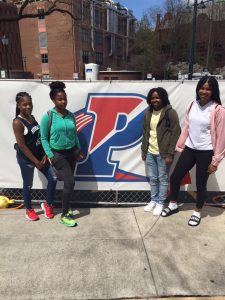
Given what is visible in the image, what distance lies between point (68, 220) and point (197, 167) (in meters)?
1.81

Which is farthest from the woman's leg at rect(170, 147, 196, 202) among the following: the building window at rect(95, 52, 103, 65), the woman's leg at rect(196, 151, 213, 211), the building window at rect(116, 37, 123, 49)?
the building window at rect(116, 37, 123, 49)

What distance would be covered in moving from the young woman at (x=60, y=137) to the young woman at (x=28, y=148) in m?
0.22

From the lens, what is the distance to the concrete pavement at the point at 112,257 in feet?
9.32

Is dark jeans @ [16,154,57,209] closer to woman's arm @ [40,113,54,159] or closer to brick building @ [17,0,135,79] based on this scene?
woman's arm @ [40,113,54,159]

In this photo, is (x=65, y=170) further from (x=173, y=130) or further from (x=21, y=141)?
(x=173, y=130)

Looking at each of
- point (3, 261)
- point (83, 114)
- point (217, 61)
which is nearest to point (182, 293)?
point (3, 261)

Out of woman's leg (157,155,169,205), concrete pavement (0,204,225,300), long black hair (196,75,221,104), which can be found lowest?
concrete pavement (0,204,225,300)

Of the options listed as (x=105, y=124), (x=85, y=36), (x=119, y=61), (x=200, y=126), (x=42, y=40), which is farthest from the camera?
(x=119, y=61)

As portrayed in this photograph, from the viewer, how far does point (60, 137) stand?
12.2 feet

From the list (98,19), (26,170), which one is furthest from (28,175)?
(98,19)

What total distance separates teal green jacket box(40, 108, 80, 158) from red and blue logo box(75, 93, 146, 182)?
619 mm

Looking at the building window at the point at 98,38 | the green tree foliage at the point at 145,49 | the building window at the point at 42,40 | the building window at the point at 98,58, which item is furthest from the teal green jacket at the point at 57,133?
the building window at the point at 98,38

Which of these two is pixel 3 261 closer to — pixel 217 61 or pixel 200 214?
pixel 200 214

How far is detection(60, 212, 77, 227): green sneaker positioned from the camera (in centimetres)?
398
